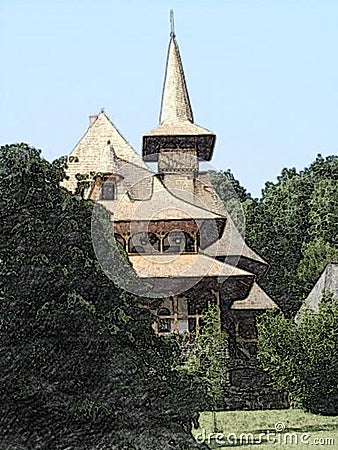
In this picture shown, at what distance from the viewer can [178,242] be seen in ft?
106

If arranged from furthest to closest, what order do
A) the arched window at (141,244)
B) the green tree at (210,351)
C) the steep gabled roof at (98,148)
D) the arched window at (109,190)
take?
the steep gabled roof at (98,148) < the arched window at (109,190) < the arched window at (141,244) < the green tree at (210,351)

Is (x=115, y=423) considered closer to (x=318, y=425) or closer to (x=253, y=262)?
(x=318, y=425)

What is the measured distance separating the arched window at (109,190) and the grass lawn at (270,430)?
11271mm

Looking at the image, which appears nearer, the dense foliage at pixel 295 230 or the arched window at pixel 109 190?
the arched window at pixel 109 190

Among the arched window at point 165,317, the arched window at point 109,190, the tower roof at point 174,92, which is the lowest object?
the arched window at point 165,317

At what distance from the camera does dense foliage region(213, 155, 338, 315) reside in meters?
46.3

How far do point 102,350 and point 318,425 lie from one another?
42.6 ft

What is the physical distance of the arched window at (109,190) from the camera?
34369mm

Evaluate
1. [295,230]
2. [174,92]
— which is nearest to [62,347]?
[174,92]

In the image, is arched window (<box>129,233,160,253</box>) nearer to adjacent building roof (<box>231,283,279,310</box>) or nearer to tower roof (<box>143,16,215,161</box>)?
adjacent building roof (<box>231,283,279,310</box>)

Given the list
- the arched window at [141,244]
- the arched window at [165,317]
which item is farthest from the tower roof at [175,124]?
the arched window at [165,317]

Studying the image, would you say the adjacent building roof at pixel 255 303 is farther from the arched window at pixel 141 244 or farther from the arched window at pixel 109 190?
the arched window at pixel 109 190

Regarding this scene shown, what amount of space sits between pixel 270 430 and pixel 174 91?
2162 cm

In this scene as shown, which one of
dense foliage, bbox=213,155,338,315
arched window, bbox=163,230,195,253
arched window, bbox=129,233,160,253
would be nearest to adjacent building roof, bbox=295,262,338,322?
arched window, bbox=163,230,195,253
